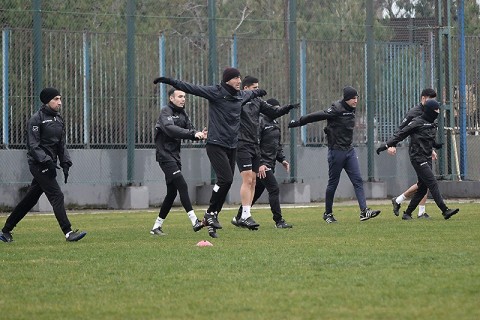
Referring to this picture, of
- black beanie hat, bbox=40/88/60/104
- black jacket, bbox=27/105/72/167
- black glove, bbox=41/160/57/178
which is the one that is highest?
black beanie hat, bbox=40/88/60/104

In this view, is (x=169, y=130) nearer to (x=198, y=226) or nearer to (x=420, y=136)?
(x=198, y=226)

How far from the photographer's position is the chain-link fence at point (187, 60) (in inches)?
1069

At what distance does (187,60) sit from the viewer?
29.1 meters

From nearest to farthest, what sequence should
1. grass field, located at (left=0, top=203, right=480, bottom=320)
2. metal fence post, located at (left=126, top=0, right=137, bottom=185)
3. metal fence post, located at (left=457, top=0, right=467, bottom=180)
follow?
grass field, located at (left=0, top=203, right=480, bottom=320) < metal fence post, located at (left=126, top=0, right=137, bottom=185) < metal fence post, located at (left=457, top=0, right=467, bottom=180)

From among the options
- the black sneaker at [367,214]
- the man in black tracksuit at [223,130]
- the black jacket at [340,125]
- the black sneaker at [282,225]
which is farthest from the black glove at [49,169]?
the black sneaker at [367,214]

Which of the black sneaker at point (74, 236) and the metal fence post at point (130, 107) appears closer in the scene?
the black sneaker at point (74, 236)

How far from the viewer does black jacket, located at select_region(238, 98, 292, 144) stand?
60.8 ft

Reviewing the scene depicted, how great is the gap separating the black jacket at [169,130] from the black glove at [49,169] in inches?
66.4

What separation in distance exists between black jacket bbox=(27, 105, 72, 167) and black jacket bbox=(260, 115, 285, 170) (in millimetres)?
4061

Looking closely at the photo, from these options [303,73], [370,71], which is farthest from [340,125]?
[370,71]

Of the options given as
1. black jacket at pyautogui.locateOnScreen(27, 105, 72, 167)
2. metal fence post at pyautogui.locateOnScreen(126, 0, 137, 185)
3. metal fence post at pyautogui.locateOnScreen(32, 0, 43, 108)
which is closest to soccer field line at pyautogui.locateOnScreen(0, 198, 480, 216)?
metal fence post at pyautogui.locateOnScreen(126, 0, 137, 185)

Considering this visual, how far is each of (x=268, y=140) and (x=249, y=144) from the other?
1.30m

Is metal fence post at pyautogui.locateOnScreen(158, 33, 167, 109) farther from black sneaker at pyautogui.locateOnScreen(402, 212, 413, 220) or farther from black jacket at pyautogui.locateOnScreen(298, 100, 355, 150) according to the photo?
black sneaker at pyautogui.locateOnScreen(402, 212, 413, 220)

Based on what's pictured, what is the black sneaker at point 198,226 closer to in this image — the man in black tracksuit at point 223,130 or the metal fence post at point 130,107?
the man in black tracksuit at point 223,130
